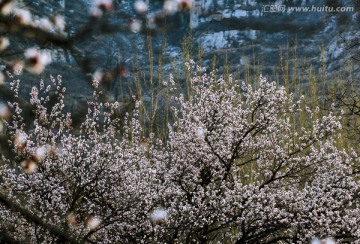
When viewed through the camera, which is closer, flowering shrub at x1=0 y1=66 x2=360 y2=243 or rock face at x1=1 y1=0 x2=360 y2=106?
flowering shrub at x1=0 y1=66 x2=360 y2=243

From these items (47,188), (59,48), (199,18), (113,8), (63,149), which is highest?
(199,18)

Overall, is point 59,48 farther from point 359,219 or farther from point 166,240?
point 359,219

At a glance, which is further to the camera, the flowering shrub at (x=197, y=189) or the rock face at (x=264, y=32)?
the rock face at (x=264, y=32)

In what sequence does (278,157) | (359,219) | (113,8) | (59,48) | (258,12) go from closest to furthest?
(59,48)
(113,8)
(359,219)
(278,157)
(258,12)

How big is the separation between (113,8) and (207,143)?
4666mm

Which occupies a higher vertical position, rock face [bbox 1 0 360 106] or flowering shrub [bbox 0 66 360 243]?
rock face [bbox 1 0 360 106]

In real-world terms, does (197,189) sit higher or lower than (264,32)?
lower

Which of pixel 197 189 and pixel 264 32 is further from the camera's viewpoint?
pixel 264 32

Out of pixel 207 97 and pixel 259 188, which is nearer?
pixel 259 188

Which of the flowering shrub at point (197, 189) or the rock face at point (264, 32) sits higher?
the rock face at point (264, 32)

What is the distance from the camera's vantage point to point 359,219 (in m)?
5.50

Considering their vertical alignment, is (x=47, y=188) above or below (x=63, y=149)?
below

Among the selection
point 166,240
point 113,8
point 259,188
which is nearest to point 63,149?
point 166,240

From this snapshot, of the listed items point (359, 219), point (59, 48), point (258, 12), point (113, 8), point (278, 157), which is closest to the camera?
point (59, 48)
